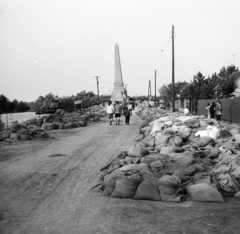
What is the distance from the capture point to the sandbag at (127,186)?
14.7 ft

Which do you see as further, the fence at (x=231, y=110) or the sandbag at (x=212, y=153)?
the fence at (x=231, y=110)

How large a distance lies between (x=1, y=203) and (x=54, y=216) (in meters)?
1.10

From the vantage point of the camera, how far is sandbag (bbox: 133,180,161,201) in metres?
4.41

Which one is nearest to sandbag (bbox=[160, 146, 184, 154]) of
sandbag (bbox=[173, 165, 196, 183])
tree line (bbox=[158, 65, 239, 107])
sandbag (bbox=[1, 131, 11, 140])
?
sandbag (bbox=[173, 165, 196, 183])

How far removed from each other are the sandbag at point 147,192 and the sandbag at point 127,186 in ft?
0.22

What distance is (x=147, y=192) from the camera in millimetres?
4426

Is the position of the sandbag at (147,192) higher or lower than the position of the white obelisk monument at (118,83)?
lower

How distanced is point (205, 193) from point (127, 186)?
1.18 meters

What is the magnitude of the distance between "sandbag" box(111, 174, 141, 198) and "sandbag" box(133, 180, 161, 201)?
69mm

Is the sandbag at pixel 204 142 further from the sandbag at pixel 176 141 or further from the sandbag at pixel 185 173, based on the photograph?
the sandbag at pixel 185 173

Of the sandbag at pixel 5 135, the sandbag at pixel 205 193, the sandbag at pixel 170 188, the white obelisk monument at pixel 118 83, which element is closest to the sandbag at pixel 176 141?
the sandbag at pixel 170 188

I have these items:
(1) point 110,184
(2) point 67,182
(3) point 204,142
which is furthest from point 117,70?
(1) point 110,184

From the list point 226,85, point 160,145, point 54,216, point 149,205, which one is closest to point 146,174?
point 149,205

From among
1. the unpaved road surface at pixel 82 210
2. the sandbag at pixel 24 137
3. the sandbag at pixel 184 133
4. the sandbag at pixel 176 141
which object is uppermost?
the sandbag at pixel 184 133
